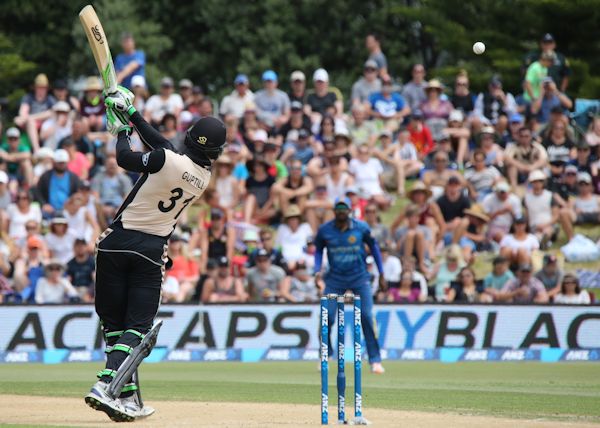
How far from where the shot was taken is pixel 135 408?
8.98 meters

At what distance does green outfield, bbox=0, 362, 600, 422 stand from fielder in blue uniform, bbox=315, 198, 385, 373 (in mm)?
539

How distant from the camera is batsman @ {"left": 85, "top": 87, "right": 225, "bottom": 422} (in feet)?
29.2

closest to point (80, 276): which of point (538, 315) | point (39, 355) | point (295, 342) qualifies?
point (39, 355)

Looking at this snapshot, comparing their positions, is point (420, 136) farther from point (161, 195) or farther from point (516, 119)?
point (161, 195)

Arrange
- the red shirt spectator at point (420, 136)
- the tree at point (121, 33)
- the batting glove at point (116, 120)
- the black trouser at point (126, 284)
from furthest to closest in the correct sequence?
the tree at point (121, 33) → the red shirt spectator at point (420, 136) → the batting glove at point (116, 120) → the black trouser at point (126, 284)

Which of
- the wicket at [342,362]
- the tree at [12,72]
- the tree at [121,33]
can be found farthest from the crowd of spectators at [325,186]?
the wicket at [342,362]

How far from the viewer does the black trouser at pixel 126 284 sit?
8.97m

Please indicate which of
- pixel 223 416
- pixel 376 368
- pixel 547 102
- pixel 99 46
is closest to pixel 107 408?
pixel 223 416

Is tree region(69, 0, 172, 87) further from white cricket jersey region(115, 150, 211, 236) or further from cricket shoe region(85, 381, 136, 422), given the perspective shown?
cricket shoe region(85, 381, 136, 422)

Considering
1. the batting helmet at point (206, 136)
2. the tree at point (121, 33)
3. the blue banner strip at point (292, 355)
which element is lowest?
the blue banner strip at point (292, 355)

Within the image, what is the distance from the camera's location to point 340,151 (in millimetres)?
20172

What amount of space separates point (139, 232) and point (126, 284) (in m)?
0.42

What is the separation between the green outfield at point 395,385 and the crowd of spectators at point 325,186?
1.88 meters

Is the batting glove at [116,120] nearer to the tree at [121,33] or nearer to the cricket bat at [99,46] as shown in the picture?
the cricket bat at [99,46]
